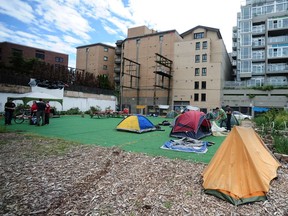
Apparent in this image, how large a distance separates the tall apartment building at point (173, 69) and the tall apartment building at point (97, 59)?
6795mm

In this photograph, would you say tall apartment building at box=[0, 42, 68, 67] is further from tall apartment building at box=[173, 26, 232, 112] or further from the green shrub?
the green shrub

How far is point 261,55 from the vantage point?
37.6 metres

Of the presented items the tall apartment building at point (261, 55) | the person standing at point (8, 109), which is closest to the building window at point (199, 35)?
the tall apartment building at point (261, 55)

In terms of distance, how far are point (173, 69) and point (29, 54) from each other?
3784cm

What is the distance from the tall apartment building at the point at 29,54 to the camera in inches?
1853

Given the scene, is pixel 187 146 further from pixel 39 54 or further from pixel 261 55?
pixel 39 54

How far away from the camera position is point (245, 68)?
126 feet

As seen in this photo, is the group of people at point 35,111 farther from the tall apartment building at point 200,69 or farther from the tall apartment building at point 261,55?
the tall apartment building at point 261,55

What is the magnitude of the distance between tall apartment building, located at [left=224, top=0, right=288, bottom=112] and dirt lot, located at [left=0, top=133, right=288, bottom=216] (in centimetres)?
3286

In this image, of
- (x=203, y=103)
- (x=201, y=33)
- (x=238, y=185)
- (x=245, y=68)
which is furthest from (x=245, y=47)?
(x=238, y=185)

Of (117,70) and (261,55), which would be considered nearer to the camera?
(261,55)

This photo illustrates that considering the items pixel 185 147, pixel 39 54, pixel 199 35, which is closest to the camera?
pixel 185 147

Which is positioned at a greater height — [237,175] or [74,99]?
[74,99]

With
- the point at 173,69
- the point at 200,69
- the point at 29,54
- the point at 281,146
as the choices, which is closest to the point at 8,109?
the point at 281,146
